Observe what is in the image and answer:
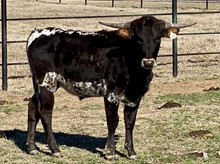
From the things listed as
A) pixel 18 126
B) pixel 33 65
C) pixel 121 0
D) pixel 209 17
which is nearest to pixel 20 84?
pixel 18 126

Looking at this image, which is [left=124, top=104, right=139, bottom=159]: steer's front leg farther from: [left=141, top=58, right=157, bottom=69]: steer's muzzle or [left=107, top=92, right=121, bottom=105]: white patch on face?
[left=141, top=58, right=157, bottom=69]: steer's muzzle

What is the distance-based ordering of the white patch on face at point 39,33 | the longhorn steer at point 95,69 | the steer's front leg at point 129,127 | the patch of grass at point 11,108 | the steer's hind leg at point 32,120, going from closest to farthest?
the longhorn steer at point 95,69, the steer's front leg at point 129,127, the white patch on face at point 39,33, the steer's hind leg at point 32,120, the patch of grass at point 11,108

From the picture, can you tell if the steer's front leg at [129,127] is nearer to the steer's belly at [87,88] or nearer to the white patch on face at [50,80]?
the steer's belly at [87,88]

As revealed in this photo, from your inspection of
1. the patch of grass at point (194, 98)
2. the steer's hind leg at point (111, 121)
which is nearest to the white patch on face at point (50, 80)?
the steer's hind leg at point (111, 121)

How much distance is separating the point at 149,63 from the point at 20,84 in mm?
7141

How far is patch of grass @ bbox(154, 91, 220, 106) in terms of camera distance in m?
11.9

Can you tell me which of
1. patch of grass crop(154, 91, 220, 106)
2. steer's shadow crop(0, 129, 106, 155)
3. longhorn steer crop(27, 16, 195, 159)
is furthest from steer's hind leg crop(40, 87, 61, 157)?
patch of grass crop(154, 91, 220, 106)

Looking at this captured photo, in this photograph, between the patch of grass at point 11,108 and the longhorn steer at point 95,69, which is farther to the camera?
the patch of grass at point 11,108

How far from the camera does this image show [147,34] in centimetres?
765

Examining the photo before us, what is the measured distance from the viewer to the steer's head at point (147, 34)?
25.0 feet

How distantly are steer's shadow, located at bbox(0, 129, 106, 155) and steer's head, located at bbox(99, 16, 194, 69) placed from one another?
165cm

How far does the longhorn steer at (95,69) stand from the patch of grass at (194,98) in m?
3.79

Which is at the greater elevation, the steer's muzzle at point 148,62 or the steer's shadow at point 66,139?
the steer's muzzle at point 148,62

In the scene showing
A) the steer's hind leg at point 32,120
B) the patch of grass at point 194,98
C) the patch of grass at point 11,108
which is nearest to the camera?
the steer's hind leg at point 32,120
